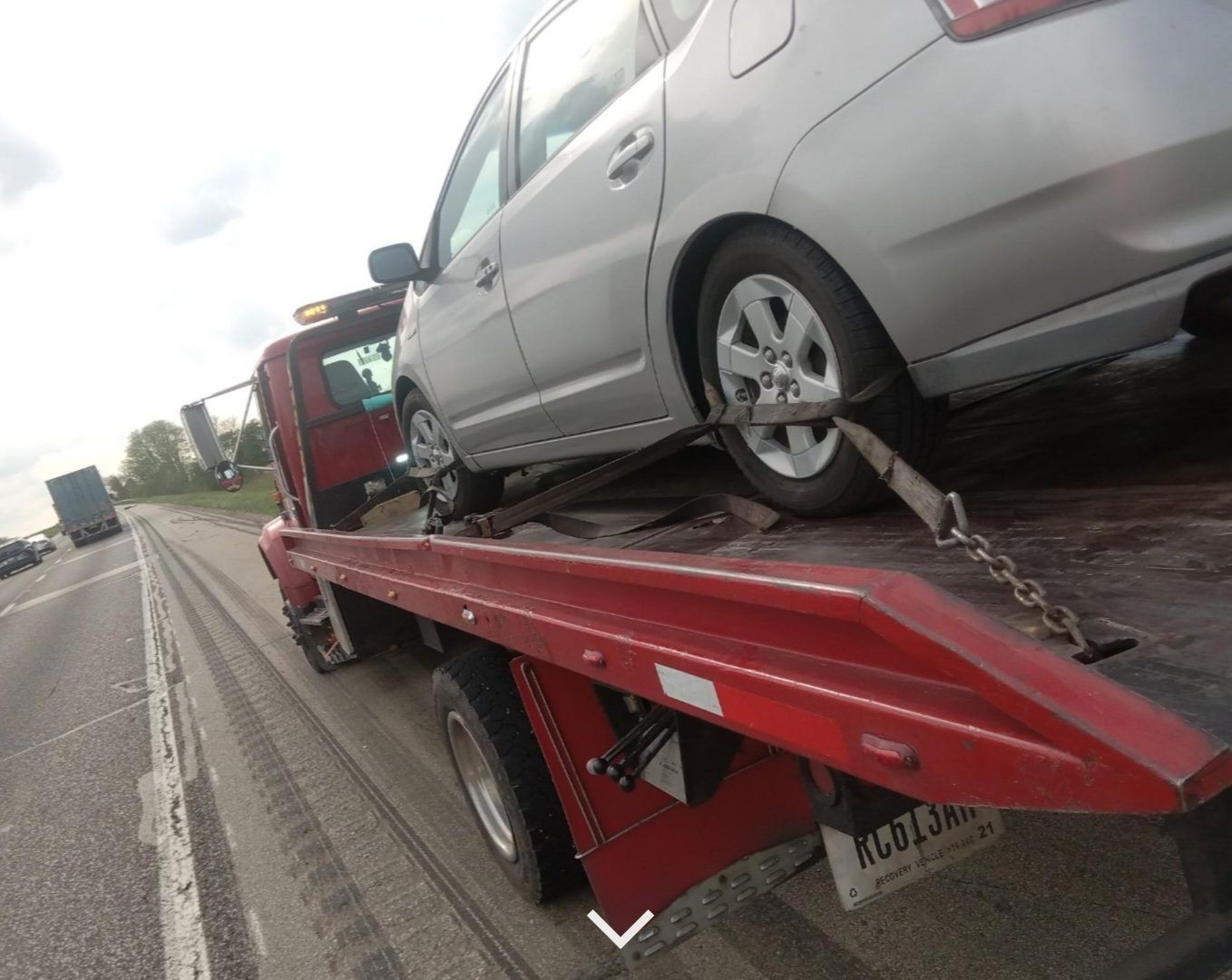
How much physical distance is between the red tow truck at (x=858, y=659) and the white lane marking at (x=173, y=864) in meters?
1.20

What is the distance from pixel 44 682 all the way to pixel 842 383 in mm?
10339

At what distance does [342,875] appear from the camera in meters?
3.81

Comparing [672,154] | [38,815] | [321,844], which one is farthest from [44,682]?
[672,154]

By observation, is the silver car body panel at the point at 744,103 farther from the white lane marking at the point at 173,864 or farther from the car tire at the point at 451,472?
the white lane marking at the point at 173,864

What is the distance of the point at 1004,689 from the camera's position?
1083 mm

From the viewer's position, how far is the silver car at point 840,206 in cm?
152

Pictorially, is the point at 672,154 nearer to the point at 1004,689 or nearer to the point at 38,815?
the point at 1004,689

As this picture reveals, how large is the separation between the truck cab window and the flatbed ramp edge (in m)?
3.76

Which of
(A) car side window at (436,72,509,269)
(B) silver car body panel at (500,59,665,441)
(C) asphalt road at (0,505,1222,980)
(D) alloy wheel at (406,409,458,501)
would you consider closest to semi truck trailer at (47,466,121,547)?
(C) asphalt road at (0,505,1222,980)

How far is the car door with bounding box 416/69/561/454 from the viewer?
3.34m

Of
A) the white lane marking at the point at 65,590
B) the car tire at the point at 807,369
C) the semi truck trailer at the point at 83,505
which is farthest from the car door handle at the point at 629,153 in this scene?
the semi truck trailer at the point at 83,505

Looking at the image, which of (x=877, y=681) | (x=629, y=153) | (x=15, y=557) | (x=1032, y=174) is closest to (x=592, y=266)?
(x=629, y=153)

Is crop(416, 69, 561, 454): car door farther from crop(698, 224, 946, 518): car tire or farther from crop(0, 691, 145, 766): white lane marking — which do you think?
crop(0, 691, 145, 766): white lane marking

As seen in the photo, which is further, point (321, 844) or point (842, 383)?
point (321, 844)
